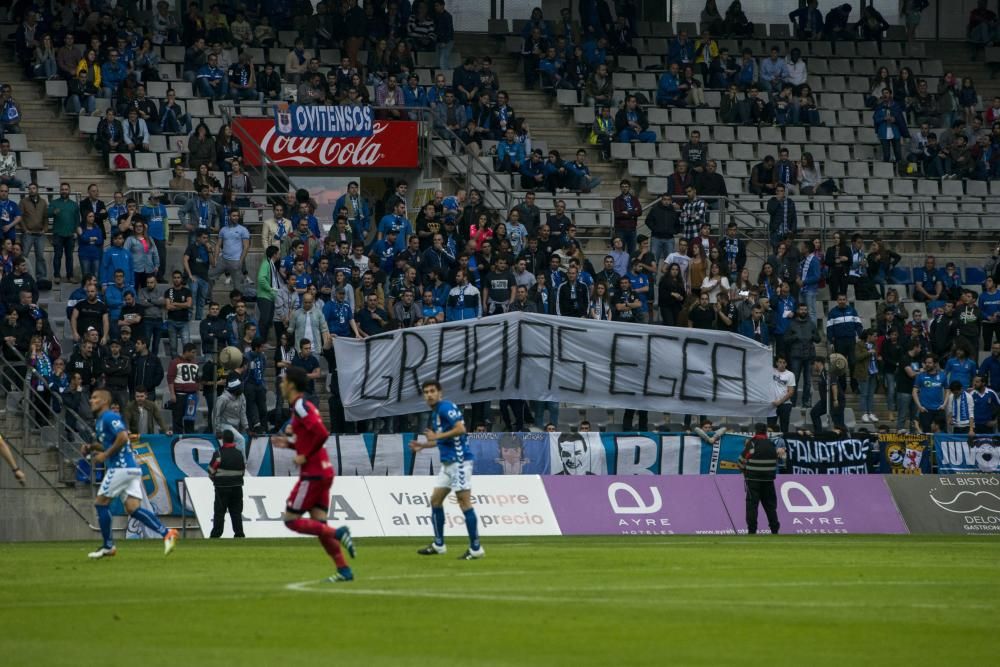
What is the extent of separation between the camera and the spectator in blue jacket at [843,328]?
3438 cm

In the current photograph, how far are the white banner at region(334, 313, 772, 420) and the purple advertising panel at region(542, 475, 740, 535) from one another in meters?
2.53

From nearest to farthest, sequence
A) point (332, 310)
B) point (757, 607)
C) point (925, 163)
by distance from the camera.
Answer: point (757, 607) → point (332, 310) → point (925, 163)

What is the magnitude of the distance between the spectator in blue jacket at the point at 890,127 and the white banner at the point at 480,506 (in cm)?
1902

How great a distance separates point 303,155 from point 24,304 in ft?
33.2

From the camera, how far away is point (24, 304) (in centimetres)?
2936

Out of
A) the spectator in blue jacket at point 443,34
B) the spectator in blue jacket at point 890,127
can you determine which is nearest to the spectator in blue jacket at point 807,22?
the spectator in blue jacket at point 890,127

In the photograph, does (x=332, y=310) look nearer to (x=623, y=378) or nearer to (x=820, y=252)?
(x=623, y=378)

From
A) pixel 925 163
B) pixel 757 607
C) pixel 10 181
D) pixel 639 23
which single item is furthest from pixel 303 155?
pixel 757 607

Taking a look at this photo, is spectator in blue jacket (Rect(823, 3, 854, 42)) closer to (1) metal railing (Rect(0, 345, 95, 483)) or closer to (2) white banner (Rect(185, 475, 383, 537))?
(2) white banner (Rect(185, 475, 383, 537))

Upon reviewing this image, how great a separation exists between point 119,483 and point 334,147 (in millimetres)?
19131

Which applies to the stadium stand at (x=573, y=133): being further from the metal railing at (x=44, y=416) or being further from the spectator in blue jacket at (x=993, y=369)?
the spectator in blue jacket at (x=993, y=369)

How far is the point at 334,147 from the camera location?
38.3 m

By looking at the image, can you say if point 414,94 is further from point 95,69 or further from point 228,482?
point 228,482

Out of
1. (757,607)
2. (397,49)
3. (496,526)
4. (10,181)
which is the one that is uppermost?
(397,49)
